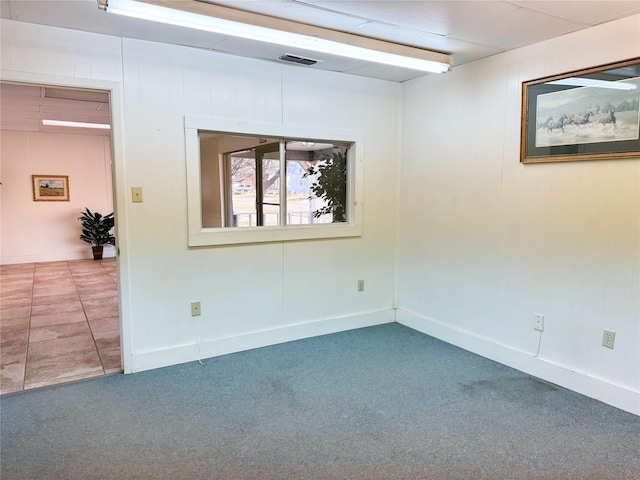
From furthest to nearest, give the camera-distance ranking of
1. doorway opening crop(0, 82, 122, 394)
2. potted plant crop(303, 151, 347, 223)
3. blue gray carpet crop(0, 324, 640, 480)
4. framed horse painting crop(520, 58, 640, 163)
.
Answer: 1. potted plant crop(303, 151, 347, 223)
2. doorway opening crop(0, 82, 122, 394)
3. framed horse painting crop(520, 58, 640, 163)
4. blue gray carpet crop(0, 324, 640, 480)

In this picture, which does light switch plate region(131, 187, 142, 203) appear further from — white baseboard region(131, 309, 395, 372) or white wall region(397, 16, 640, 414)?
white wall region(397, 16, 640, 414)

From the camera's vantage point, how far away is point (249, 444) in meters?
2.27

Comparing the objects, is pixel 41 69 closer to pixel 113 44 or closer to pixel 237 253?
pixel 113 44

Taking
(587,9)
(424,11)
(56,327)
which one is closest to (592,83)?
(587,9)

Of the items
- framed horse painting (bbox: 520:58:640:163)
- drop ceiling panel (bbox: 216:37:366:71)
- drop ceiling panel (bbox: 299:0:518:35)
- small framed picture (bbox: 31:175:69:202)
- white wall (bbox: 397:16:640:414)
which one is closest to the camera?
drop ceiling panel (bbox: 299:0:518:35)

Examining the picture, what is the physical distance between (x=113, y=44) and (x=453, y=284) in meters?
3.27

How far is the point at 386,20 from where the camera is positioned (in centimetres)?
260

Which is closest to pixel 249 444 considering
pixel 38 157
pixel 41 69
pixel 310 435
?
pixel 310 435

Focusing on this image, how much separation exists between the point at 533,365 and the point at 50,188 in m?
8.66

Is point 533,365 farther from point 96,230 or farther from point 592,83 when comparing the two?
point 96,230

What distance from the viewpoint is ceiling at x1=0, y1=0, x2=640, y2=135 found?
2357 millimetres

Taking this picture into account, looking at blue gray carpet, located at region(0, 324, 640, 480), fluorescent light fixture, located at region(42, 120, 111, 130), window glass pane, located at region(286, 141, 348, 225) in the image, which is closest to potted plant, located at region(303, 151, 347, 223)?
window glass pane, located at region(286, 141, 348, 225)

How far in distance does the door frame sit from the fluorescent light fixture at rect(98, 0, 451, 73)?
0.81 metres

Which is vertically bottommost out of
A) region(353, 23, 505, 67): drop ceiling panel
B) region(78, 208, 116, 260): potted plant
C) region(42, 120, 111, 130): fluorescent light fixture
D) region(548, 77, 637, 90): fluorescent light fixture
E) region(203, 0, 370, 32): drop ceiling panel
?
region(78, 208, 116, 260): potted plant
